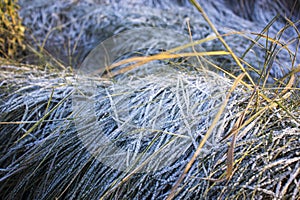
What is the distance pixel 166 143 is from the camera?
93 centimetres

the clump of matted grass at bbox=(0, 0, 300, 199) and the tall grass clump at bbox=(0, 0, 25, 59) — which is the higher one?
the tall grass clump at bbox=(0, 0, 25, 59)

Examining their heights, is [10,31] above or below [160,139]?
above

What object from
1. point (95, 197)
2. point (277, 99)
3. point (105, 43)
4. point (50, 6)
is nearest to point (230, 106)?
point (277, 99)

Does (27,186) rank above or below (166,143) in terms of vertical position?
below

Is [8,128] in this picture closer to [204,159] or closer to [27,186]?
[27,186]

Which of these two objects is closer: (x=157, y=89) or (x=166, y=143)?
(x=166, y=143)

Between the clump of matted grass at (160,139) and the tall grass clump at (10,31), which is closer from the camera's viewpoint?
the clump of matted grass at (160,139)

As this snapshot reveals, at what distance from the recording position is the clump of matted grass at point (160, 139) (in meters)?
0.87

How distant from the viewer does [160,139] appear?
3.27 feet

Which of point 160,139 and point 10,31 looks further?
point 10,31

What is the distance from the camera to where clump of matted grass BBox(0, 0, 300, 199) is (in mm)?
869

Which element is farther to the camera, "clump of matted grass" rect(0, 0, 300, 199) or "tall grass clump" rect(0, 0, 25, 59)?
"tall grass clump" rect(0, 0, 25, 59)

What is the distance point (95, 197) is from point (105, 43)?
58.0 inches

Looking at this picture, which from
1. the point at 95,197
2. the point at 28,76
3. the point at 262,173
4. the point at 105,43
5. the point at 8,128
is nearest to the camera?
the point at 262,173
